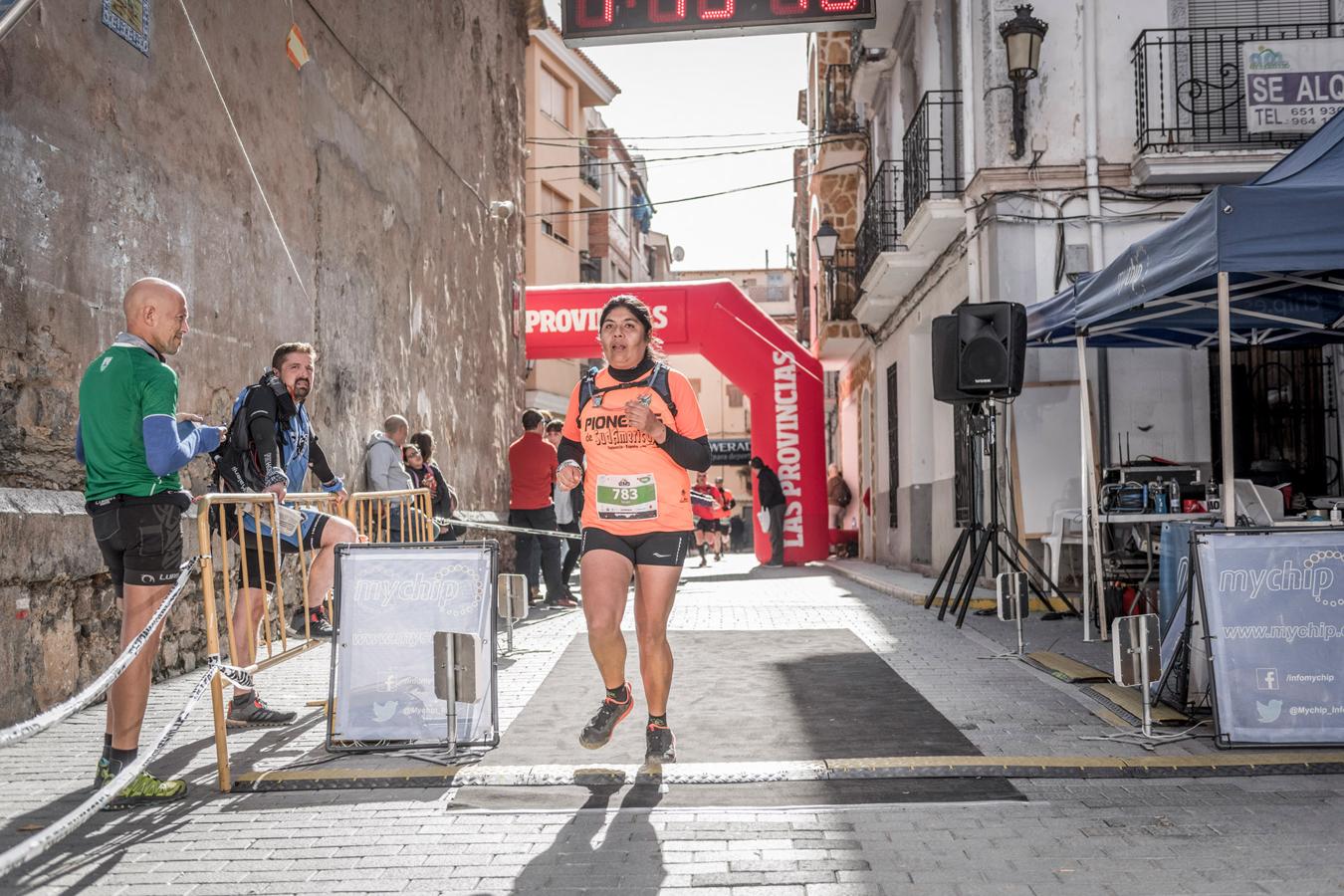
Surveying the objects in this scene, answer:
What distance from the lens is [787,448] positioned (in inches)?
850

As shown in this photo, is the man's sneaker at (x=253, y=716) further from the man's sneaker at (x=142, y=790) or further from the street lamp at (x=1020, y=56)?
the street lamp at (x=1020, y=56)

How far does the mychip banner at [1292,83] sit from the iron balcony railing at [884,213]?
17.1 ft

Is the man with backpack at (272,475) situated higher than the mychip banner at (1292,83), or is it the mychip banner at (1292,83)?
the mychip banner at (1292,83)

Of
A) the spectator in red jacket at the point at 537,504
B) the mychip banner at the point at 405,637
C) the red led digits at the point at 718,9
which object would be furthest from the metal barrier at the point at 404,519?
the red led digits at the point at 718,9

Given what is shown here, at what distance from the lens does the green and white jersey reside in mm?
4734

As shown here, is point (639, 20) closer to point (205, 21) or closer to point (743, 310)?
point (205, 21)

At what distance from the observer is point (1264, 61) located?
12.8 meters

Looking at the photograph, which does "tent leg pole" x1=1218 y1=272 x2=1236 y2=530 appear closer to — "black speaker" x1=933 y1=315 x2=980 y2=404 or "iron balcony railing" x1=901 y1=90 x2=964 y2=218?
"black speaker" x1=933 y1=315 x2=980 y2=404

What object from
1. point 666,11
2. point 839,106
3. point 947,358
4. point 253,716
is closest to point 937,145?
point 666,11

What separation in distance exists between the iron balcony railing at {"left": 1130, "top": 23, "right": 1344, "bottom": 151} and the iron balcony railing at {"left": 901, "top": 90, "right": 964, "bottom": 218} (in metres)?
2.05

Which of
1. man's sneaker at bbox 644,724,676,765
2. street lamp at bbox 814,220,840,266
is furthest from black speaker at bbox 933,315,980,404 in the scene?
street lamp at bbox 814,220,840,266

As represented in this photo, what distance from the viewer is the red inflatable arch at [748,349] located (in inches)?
837

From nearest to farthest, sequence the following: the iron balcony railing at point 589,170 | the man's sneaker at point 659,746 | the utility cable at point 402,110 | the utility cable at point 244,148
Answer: the man's sneaker at point 659,746 → the utility cable at point 244,148 → the utility cable at point 402,110 → the iron balcony railing at point 589,170

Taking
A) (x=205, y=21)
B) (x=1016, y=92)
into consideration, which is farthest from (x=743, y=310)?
(x=205, y=21)
